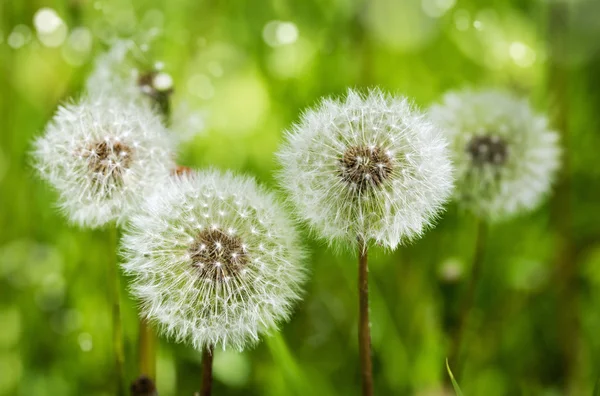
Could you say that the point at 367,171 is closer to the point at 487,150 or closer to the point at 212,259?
the point at 212,259

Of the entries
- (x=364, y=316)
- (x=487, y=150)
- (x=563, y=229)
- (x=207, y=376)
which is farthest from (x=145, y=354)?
(x=563, y=229)

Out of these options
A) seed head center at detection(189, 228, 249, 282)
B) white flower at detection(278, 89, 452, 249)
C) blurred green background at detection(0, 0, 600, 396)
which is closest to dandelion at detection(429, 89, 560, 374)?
blurred green background at detection(0, 0, 600, 396)

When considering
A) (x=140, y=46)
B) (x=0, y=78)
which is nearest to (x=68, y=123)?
(x=140, y=46)

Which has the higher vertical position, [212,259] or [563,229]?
[563,229]

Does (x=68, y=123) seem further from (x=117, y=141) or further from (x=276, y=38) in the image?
(x=276, y=38)

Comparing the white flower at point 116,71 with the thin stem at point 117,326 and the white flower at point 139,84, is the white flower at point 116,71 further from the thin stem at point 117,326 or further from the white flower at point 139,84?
the thin stem at point 117,326

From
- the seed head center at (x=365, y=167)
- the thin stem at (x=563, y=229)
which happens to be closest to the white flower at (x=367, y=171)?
the seed head center at (x=365, y=167)

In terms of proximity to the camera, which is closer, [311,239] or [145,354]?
[145,354]
